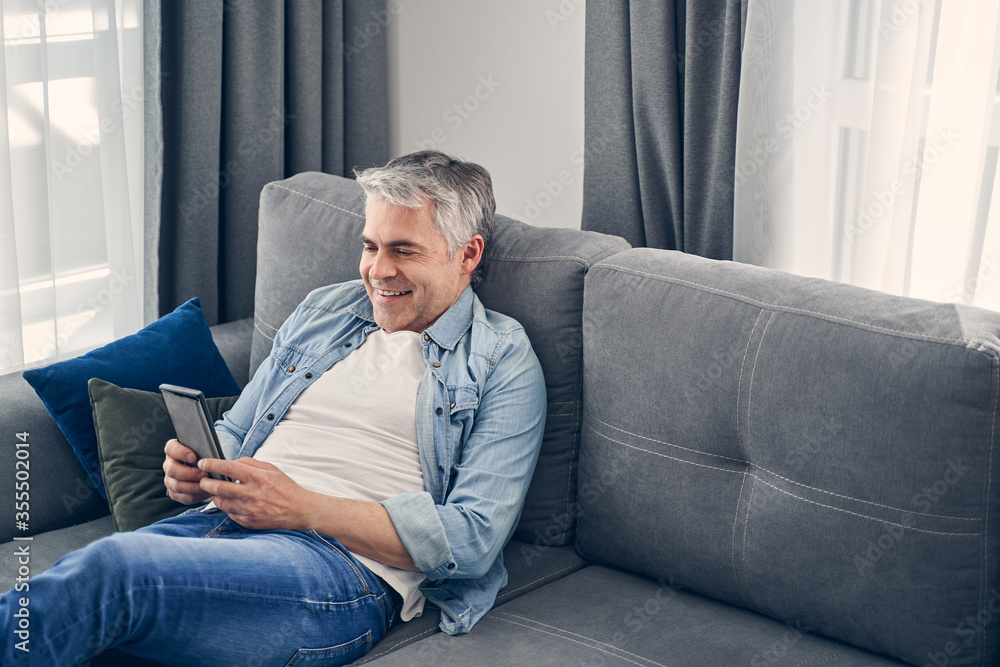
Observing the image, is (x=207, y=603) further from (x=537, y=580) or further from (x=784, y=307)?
(x=784, y=307)

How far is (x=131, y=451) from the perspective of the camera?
177 cm

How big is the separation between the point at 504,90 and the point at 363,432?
4.08 feet

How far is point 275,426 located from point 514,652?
0.66 m

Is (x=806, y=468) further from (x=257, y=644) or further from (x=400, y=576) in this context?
(x=257, y=644)

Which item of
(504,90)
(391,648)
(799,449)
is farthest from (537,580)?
(504,90)

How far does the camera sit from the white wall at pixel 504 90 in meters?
2.41

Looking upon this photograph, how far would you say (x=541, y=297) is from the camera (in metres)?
1.80

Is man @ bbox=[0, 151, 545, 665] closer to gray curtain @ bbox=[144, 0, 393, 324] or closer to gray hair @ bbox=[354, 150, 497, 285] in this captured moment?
gray hair @ bbox=[354, 150, 497, 285]

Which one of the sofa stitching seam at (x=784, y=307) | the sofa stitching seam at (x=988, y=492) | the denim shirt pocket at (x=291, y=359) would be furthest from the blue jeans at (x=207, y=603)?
the sofa stitching seam at (x=988, y=492)

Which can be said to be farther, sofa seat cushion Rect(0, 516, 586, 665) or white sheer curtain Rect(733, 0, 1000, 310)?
white sheer curtain Rect(733, 0, 1000, 310)

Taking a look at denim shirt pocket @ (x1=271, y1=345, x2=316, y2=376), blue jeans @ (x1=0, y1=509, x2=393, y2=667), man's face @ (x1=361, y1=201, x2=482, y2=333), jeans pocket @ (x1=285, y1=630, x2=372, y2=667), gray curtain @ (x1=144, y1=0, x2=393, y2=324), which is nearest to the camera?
blue jeans @ (x1=0, y1=509, x2=393, y2=667)

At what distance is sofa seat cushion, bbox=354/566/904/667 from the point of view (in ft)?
4.71

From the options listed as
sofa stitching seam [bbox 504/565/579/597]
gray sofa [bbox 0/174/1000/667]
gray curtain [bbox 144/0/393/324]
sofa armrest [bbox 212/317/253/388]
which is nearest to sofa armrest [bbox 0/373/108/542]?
gray sofa [bbox 0/174/1000/667]

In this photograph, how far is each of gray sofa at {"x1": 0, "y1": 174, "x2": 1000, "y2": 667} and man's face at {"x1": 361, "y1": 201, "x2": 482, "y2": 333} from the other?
124 millimetres
